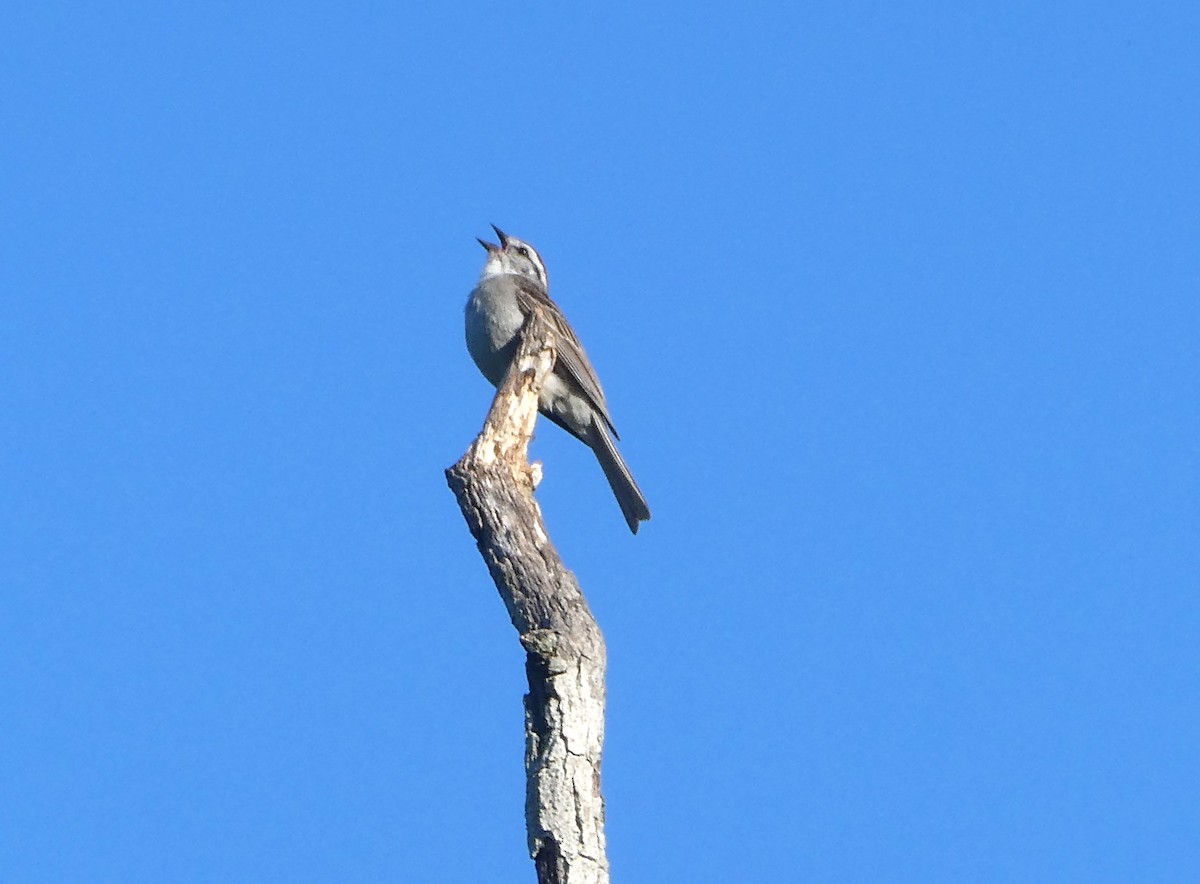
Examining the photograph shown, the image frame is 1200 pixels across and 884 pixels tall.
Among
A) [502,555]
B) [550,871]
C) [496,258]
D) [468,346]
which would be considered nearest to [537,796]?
[550,871]

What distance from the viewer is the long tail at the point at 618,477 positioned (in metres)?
10.3

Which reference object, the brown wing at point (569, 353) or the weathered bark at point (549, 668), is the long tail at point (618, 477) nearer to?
the brown wing at point (569, 353)

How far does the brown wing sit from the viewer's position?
10414 millimetres

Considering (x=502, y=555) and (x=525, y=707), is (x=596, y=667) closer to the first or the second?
(x=525, y=707)

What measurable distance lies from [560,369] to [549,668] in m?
4.28

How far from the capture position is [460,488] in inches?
293

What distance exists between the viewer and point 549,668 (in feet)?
21.0

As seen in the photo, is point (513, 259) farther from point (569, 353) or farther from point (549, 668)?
point (549, 668)

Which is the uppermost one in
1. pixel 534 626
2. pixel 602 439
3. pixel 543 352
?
pixel 602 439

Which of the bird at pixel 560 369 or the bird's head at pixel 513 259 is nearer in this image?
the bird at pixel 560 369

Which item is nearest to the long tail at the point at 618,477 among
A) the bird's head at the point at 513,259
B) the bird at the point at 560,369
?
the bird at the point at 560,369

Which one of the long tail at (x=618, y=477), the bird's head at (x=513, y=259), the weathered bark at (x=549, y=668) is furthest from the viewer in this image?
the bird's head at (x=513, y=259)

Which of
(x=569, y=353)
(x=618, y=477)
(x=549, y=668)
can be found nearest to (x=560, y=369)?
(x=569, y=353)

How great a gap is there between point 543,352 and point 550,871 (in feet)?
11.7
